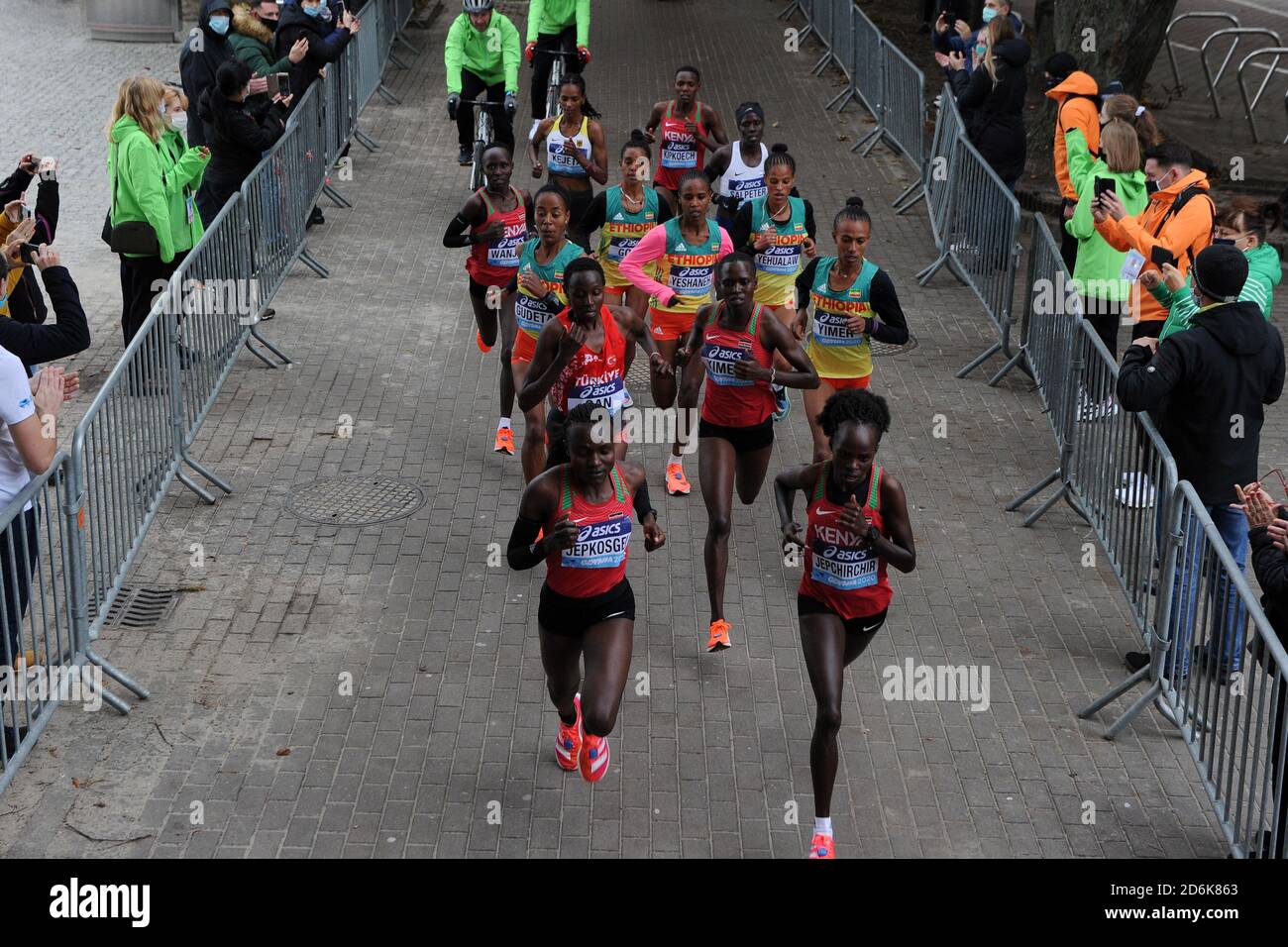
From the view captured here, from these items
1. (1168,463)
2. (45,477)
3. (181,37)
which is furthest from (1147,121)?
(181,37)

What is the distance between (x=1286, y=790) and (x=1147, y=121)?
7.20 meters

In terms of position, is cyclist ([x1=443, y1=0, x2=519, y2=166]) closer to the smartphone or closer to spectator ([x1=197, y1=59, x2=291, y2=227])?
spectator ([x1=197, y1=59, x2=291, y2=227])

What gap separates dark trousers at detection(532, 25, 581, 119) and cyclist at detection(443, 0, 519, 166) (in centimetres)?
127

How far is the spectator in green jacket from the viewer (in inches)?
356

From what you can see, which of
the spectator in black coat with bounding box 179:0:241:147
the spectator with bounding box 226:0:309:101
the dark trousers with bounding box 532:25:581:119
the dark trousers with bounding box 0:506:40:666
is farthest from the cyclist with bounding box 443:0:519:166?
the dark trousers with bounding box 0:506:40:666

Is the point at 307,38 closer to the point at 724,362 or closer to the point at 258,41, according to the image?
the point at 258,41

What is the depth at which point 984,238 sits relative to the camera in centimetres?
1371

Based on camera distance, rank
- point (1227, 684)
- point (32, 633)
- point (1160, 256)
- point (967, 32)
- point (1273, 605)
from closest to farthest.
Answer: point (1273, 605) → point (1227, 684) → point (32, 633) → point (1160, 256) → point (967, 32)

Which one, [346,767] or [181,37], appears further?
[181,37]

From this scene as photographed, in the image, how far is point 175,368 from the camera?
32.3ft

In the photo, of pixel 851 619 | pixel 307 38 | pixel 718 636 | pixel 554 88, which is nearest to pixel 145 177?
pixel 307 38

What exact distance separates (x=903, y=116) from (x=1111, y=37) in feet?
8.03

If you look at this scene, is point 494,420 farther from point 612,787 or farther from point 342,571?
point 612,787

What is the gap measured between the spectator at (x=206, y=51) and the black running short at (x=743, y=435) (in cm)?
665
